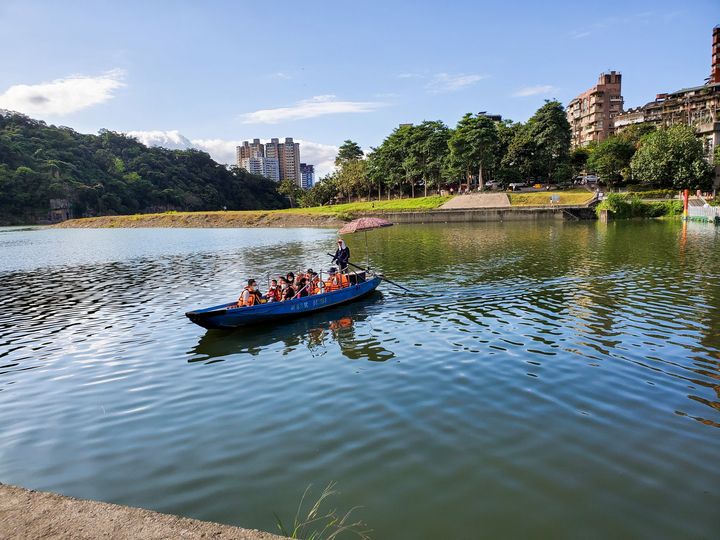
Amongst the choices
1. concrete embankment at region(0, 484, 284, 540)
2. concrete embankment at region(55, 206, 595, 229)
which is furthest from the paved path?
concrete embankment at region(0, 484, 284, 540)

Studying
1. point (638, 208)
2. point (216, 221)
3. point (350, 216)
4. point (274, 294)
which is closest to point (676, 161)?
point (638, 208)

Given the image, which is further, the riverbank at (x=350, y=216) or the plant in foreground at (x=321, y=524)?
the riverbank at (x=350, y=216)

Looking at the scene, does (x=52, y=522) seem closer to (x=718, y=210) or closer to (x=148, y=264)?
(x=148, y=264)

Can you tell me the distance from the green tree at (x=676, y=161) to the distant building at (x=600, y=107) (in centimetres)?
6726

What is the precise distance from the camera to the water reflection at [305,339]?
668 inches

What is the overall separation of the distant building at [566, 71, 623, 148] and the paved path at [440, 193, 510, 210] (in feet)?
243

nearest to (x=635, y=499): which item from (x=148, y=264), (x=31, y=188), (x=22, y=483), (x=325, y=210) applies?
(x=22, y=483)

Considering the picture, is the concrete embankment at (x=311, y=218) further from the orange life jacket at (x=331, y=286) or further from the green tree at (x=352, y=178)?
the orange life jacket at (x=331, y=286)

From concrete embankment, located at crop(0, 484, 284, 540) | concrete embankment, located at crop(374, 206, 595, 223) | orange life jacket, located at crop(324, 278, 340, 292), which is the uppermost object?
concrete embankment, located at crop(374, 206, 595, 223)

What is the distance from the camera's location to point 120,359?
55.9 ft

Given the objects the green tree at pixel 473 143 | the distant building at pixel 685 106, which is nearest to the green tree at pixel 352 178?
the green tree at pixel 473 143

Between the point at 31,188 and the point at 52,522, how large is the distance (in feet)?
572

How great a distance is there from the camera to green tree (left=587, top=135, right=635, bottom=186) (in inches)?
3861

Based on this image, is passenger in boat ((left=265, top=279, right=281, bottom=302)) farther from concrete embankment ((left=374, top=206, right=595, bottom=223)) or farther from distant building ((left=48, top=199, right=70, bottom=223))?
distant building ((left=48, top=199, right=70, bottom=223))
